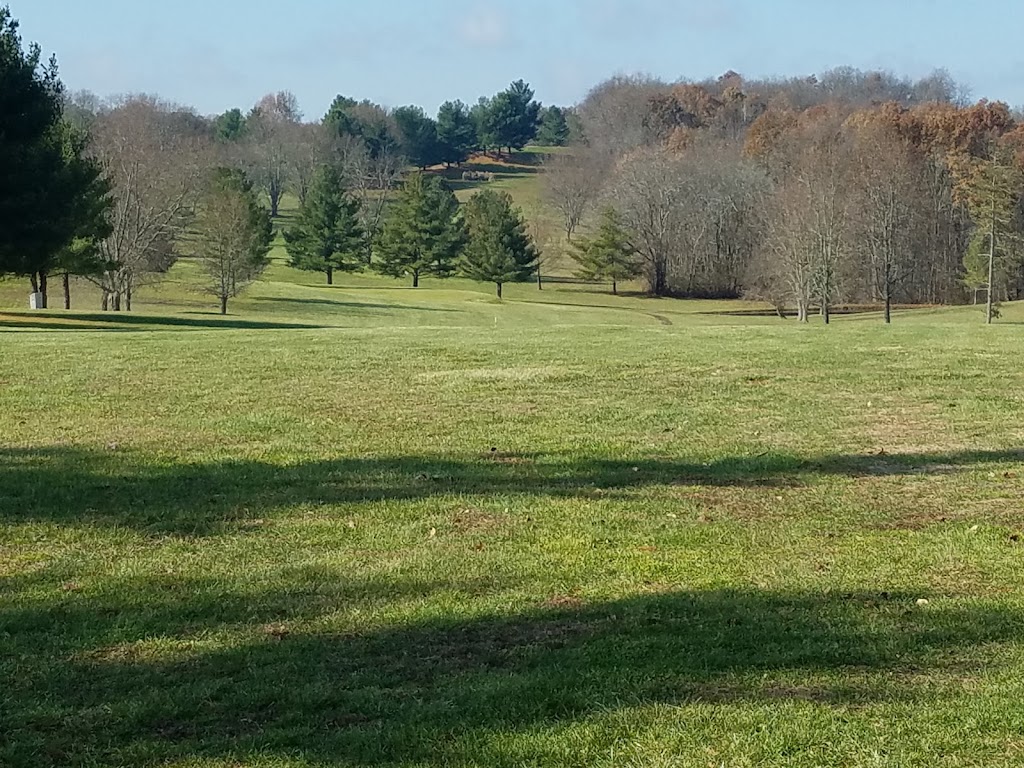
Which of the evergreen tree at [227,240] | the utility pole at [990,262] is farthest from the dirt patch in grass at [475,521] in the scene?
the evergreen tree at [227,240]

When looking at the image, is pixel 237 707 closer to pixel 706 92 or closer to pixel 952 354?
pixel 952 354

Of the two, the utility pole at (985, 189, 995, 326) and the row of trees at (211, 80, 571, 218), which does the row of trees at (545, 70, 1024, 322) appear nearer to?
the utility pole at (985, 189, 995, 326)

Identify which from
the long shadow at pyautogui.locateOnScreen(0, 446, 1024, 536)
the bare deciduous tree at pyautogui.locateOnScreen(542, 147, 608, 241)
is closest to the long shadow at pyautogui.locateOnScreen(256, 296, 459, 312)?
the bare deciduous tree at pyautogui.locateOnScreen(542, 147, 608, 241)

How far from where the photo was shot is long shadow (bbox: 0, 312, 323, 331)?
32.8 metres

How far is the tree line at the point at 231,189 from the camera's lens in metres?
21.8

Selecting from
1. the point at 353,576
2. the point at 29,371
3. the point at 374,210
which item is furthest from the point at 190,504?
the point at 374,210

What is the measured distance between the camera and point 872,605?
5.86 m

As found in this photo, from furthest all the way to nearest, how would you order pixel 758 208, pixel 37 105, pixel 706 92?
pixel 706 92 → pixel 758 208 → pixel 37 105

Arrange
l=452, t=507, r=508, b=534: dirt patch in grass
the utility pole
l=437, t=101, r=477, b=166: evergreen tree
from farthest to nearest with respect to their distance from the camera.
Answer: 1. l=437, t=101, r=477, b=166: evergreen tree
2. the utility pole
3. l=452, t=507, r=508, b=534: dirt patch in grass

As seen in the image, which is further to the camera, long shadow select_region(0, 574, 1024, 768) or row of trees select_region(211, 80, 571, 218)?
row of trees select_region(211, 80, 571, 218)

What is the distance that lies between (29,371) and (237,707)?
514 inches

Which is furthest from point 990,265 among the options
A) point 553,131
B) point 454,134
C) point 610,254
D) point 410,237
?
point 553,131

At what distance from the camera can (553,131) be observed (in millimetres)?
157250

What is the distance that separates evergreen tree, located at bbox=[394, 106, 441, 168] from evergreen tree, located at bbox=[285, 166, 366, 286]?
5171 cm
